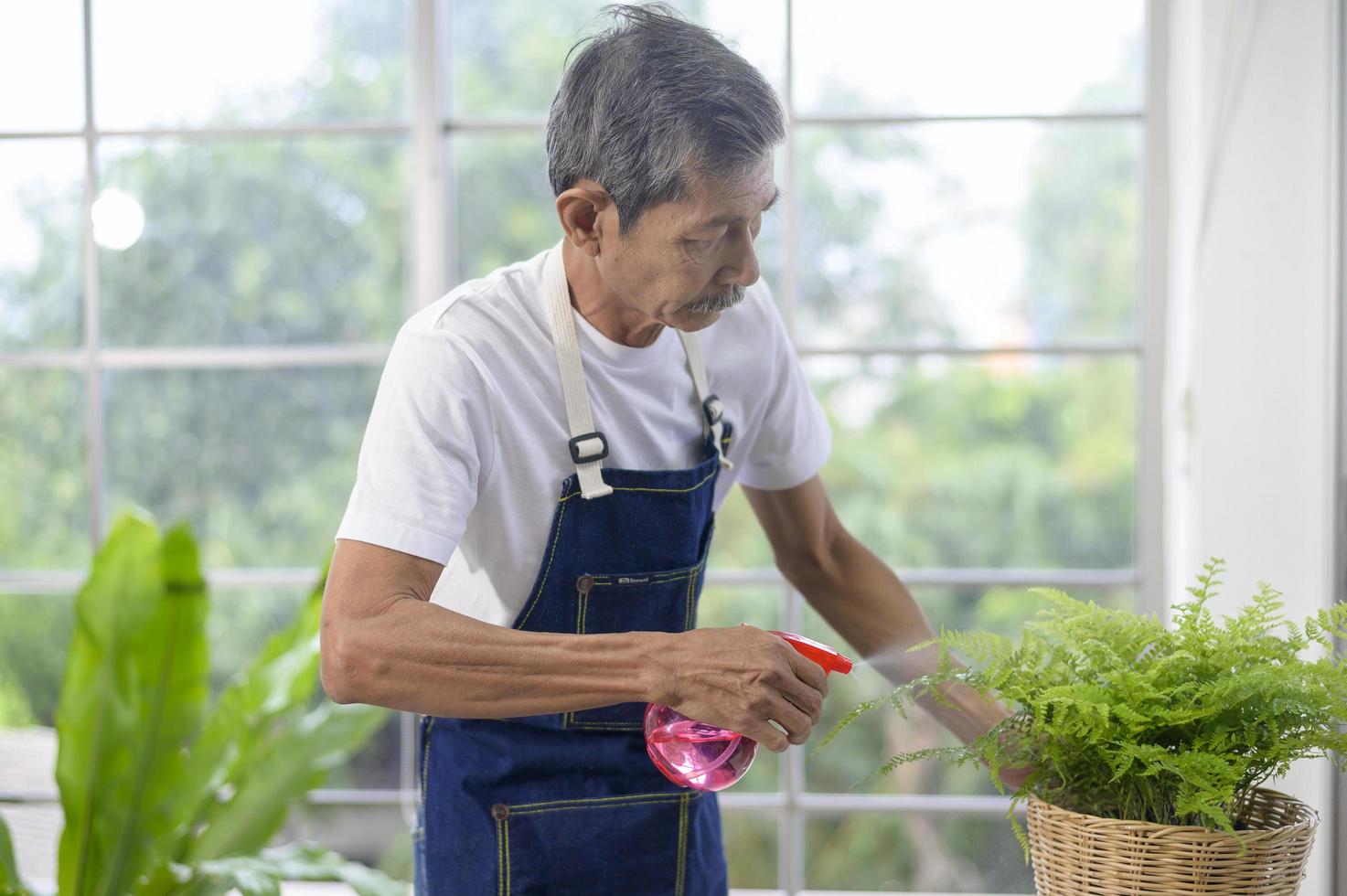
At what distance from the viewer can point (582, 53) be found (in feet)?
3.99

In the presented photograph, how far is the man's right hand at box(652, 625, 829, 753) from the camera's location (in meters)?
1.10

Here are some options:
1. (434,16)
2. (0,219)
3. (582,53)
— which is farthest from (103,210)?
(582,53)

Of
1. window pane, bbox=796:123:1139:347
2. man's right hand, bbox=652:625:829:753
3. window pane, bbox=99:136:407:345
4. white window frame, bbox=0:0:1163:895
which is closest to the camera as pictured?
man's right hand, bbox=652:625:829:753

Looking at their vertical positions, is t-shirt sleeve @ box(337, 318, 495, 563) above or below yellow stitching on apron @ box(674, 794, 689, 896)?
above

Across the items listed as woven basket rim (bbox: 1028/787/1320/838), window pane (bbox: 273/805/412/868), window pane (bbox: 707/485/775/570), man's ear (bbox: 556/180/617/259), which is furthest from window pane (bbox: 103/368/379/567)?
woven basket rim (bbox: 1028/787/1320/838)

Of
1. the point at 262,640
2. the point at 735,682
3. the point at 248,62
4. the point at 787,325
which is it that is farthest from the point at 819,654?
the point at 248,62

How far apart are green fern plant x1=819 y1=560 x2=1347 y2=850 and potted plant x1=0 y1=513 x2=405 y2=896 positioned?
4.82 ft

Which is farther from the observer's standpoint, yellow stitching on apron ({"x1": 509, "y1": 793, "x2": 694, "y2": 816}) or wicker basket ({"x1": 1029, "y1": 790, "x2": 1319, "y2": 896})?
yellow stitching on apron ({"x1": 509, "y1": 793, "x2": 694, "y2": 816})

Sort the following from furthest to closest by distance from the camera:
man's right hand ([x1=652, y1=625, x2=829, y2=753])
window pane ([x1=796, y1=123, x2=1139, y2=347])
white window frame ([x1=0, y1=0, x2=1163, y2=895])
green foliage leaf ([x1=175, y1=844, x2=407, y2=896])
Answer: window pane ([x1=796, y1=123, x2=1139, y2=347])
white window frame ([x1=0, y1=0, x2=1163, y2=895])
green foliage leaf ([x1=175, y1=844, x2=407, y2=896])
man's right hand ([x1=652, y1=625, x2=829, y2=753])

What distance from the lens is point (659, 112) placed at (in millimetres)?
1156

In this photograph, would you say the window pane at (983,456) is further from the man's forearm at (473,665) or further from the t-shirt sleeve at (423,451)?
the man's forearm at (473,665)

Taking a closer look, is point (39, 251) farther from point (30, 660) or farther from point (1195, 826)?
point (1195, 826)

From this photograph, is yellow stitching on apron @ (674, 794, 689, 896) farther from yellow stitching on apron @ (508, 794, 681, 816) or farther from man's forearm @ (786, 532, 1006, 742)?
man's forearm @ (786, 532, 1006, 742)

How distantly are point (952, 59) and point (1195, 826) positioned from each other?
5.83 ft
